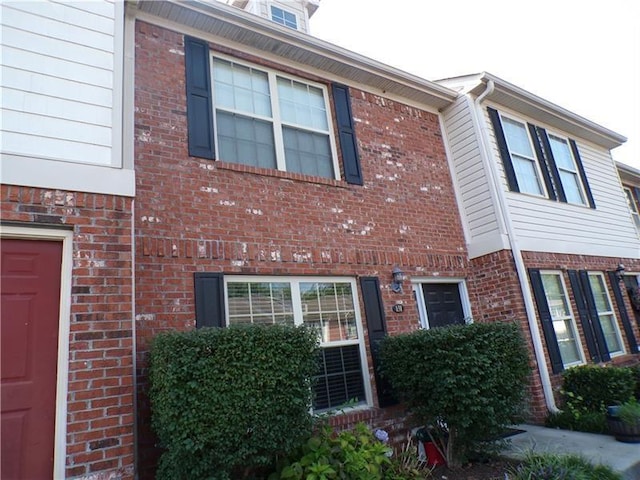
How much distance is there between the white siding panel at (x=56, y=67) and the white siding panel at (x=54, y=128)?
43cm

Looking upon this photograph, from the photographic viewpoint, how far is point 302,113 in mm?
6020

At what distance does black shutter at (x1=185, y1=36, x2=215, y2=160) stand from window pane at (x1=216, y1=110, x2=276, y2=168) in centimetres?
22

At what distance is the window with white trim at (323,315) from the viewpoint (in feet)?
15.4

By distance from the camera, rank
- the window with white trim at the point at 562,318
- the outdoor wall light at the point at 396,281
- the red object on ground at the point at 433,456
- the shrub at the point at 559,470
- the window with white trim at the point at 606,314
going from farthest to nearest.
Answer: the window with white trim at the point at 606,314, the window with white trim at the point at 562,318, the outdoor wall light at the point at 396,281, the red object on ground at the point at 433,456, the shrub at the point at 559,470

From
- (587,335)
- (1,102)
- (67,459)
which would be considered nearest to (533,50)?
(587,335)

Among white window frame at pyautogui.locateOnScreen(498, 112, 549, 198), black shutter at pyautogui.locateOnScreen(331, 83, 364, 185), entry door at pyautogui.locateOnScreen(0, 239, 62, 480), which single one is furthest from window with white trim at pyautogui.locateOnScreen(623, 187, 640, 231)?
entry door at pyautogui.locateOnScreen(0, 239, 62, 480)

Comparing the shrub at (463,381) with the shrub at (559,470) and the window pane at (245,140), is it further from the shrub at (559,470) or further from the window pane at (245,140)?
the window pane at (245,140)

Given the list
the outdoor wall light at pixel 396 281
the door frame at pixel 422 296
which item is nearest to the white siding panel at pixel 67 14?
the outdoor wall light at pixel 396 281

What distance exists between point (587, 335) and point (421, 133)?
4793 mm

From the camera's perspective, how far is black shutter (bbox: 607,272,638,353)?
8.27 metres

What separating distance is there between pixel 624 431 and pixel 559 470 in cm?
202

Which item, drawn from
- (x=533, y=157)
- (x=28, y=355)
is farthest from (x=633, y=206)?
(x=28, y=355)

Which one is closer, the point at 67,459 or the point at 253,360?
the point at 67,459

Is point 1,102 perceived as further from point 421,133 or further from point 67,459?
point 421,133
